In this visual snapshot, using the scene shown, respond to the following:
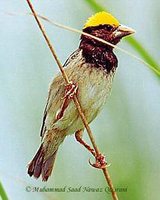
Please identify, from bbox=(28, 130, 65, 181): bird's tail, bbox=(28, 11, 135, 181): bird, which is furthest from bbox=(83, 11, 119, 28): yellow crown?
bbox=(28, 130, 65, 181): bird's tail

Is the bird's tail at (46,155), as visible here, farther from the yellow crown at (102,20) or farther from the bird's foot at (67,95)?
the yellow crown at (102,20)

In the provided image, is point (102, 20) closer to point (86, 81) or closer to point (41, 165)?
point (86, 81)

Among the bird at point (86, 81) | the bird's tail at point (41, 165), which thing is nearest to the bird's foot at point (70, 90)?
the bird at point (86, 81)

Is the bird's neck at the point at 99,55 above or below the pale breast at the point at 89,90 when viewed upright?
above

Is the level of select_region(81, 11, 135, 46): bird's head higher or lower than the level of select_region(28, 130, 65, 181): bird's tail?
higher

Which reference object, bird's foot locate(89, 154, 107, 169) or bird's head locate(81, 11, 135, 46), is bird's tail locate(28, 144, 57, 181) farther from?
bird's head locate(81, 11, 135, 46)

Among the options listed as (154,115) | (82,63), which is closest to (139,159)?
(154,115)

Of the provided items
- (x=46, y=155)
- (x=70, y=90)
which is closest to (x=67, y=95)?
(x=70, y=90)

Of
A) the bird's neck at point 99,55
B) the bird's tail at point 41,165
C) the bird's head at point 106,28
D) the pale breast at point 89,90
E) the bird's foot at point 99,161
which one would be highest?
the bird's head at point 106,28
